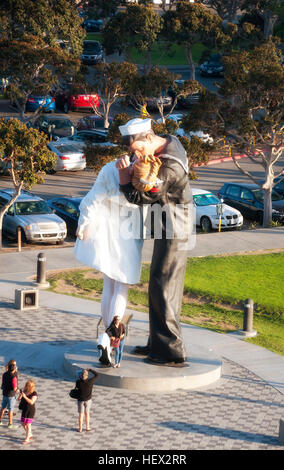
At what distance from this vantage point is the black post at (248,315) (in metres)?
19.0

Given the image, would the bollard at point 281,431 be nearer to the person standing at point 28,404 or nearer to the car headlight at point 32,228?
the person standing at point 28,404

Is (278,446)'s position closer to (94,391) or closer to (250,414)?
(250,414)

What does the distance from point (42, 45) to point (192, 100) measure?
11854 millimetres

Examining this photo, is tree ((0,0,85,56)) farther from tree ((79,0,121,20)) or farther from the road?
tree ((79,0,121,20))

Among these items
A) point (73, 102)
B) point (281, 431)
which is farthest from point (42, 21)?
point (281, 431)

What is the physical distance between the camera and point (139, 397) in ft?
50.5

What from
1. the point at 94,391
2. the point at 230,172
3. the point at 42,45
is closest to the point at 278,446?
the point at 94,391

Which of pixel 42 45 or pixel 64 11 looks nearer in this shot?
pixel 42 45

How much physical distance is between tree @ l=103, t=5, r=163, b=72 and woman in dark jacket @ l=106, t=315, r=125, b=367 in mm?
35984

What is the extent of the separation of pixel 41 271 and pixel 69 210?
7.49 metres

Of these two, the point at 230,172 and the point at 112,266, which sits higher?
the point at 112,266

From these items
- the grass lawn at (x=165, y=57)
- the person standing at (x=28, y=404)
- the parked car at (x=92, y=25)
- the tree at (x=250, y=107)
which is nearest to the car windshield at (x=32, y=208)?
the tree at (x=250, y=107)

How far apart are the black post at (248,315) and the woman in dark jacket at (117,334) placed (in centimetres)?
410

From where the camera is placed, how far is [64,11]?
1750 inches
